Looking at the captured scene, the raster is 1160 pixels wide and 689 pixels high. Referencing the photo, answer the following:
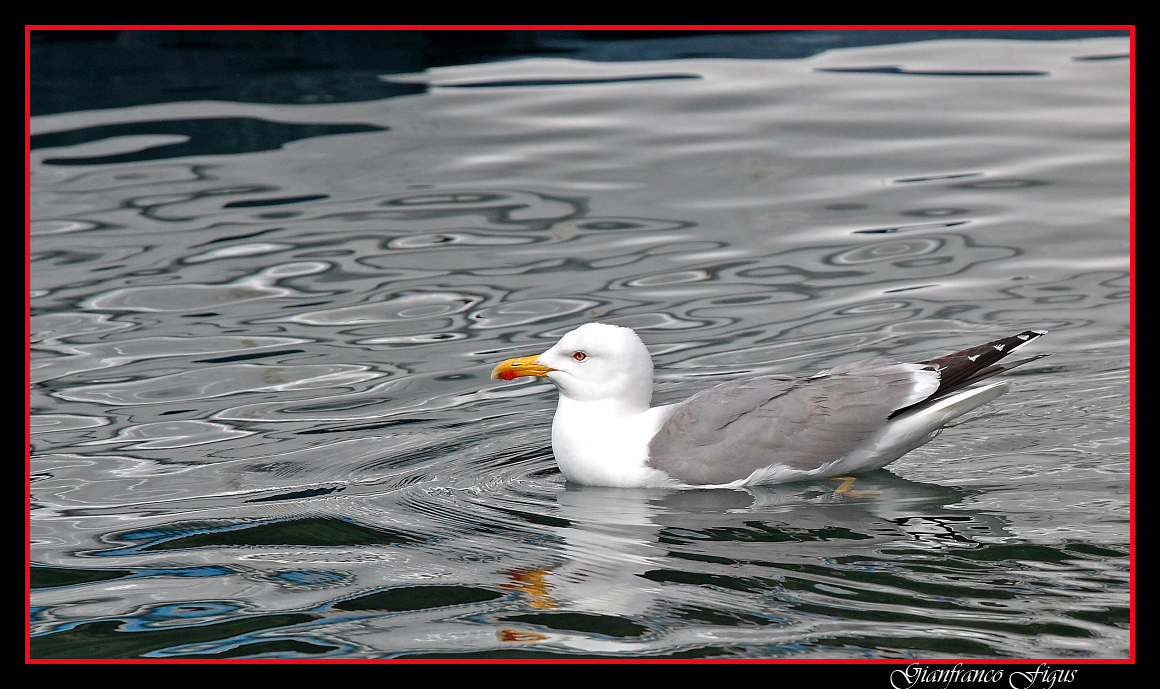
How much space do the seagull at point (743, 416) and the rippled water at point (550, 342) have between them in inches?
5.8

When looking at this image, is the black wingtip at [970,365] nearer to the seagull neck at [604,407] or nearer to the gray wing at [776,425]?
the gray wing at [776,425]

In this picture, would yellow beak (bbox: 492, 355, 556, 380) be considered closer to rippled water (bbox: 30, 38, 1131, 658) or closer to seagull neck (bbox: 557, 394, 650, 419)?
seagull neck (bbox: 557, 394, 650, 419)

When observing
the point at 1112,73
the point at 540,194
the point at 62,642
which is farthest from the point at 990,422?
the point at 1112,73

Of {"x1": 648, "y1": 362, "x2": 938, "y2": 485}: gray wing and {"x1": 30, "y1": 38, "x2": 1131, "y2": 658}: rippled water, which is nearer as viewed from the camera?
{"x1": 30, "y1": 38, "x2": 1131, "y2": 658}: rippled water

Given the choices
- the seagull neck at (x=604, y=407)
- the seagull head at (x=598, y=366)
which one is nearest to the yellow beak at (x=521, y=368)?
the seagull head at (x=598, y=366)

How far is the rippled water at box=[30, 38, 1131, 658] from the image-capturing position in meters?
5.78

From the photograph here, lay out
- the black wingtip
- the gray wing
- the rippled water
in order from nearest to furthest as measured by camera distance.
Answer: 1. the rippled water
2. the gray wing
3. the black wingtip

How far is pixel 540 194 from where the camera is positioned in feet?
44.9

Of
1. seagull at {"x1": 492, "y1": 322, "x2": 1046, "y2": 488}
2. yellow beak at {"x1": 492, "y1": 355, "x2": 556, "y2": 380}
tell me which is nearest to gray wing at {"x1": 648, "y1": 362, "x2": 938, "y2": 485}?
seagull at {"x1": 492, "y1": 322, "x2": 1046, "y2": 488}

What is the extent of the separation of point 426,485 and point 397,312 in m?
3.38

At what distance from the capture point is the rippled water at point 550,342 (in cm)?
578

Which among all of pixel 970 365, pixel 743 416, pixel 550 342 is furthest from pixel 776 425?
pixel 550 342

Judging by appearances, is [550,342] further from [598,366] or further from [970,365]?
[970,365]

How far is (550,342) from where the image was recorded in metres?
9.62
